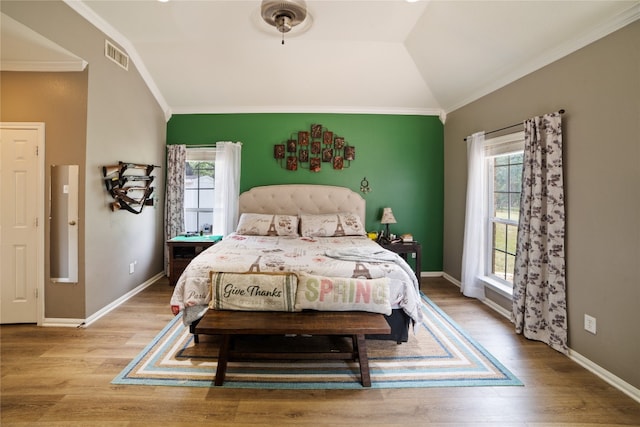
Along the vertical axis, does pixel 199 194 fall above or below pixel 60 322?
above

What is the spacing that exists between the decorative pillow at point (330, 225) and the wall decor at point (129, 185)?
6.43ft

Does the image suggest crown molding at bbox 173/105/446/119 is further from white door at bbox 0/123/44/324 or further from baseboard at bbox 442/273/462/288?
baseboard at bbox 442/273/462/288

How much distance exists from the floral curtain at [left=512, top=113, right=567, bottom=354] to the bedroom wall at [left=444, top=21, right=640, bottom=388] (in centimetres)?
7

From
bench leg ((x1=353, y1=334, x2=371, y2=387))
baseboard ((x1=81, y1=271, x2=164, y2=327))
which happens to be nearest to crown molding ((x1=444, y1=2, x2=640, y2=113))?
bench leg ((x1=353, y1=334, x2=371, y2=387))

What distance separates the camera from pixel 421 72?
152 inches

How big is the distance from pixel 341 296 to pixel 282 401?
74 cm

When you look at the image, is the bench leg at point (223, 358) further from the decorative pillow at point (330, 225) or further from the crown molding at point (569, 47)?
the crown molding at point (569, 47)

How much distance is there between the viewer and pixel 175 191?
4.37 m

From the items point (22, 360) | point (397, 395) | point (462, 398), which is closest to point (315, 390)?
point (397, 395)

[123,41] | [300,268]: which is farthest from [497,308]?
[123,41]

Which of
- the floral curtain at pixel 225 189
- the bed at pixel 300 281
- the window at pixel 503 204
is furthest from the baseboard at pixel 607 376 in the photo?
the floral curtain at pixel 225 189

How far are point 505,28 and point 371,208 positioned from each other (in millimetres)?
2578

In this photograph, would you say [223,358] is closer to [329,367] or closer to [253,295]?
[253,295]

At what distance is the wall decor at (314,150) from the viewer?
4.48 metres
